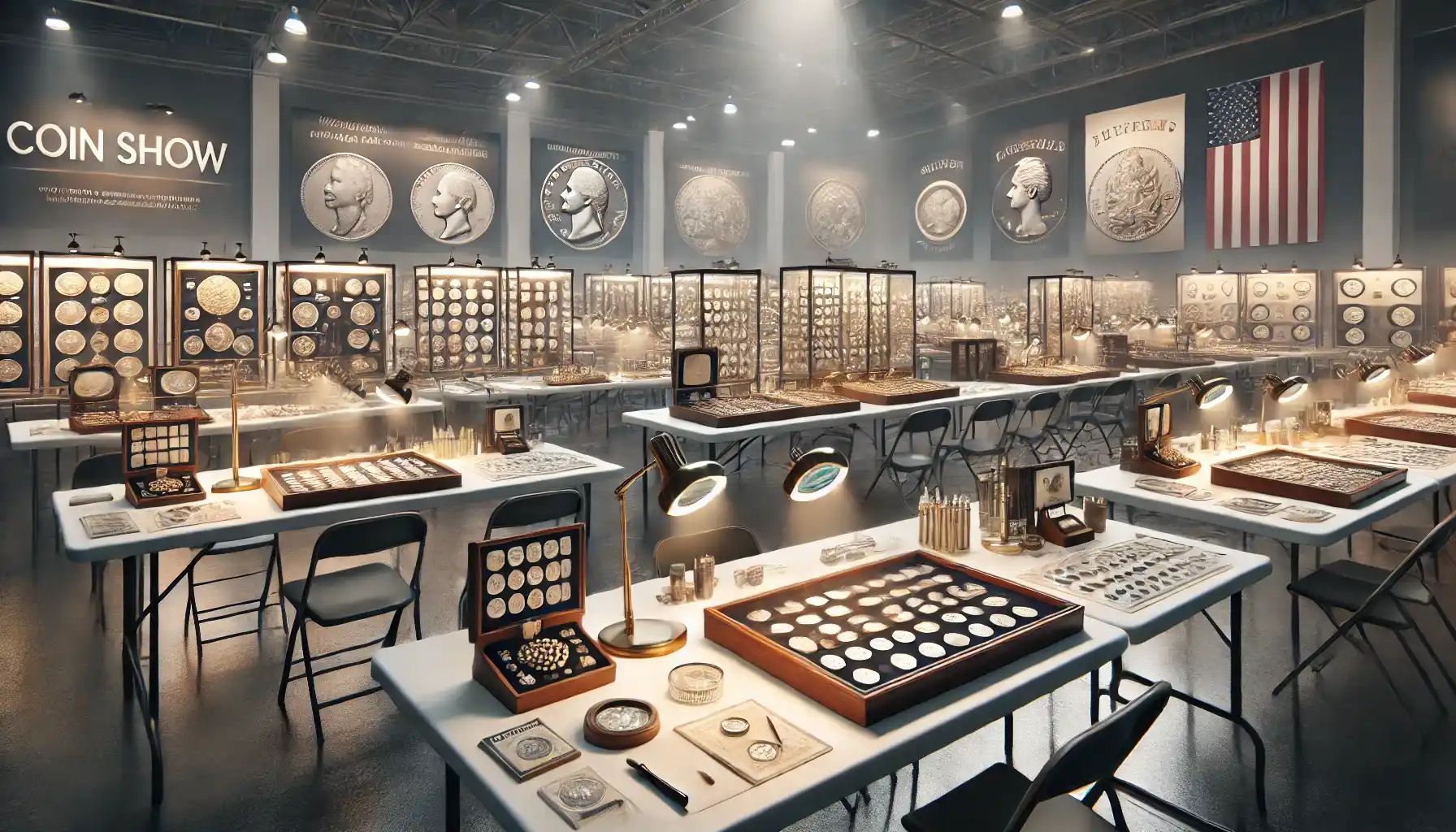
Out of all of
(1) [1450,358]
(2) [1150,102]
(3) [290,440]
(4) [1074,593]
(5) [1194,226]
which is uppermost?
(2) [1150,102]

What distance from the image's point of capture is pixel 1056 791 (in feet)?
5.45

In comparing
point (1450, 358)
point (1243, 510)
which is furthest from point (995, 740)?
point (1450, 358)

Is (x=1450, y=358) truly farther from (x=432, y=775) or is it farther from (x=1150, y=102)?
(x=432, y=775)

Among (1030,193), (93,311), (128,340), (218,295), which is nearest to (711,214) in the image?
(1030,193)

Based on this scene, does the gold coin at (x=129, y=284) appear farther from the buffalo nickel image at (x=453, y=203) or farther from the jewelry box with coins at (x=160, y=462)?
the buffalo nickel image at (x=453, y=203)

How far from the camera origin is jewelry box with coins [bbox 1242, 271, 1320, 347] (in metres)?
12.6

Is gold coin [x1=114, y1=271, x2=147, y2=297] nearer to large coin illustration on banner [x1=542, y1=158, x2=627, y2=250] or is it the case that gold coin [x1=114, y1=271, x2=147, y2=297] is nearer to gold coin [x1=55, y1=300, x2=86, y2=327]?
gold coin [x1=55, y1=300, x2=86, y2=327]

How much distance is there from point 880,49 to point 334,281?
10.1 metres

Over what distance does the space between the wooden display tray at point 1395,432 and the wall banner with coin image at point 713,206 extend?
40.9ft

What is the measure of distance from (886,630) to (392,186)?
13.3m

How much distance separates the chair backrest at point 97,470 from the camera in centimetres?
446

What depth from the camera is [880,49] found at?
46.9 ft

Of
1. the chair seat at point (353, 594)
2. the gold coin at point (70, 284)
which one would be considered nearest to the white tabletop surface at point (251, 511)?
the chair seat at point (353, 594)

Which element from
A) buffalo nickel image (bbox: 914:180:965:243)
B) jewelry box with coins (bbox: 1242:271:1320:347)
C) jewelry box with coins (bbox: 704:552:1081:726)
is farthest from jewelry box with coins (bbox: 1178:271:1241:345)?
jewelry box with coins (bbox: 704:552:1081:726)
